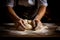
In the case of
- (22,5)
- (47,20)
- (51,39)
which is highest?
(22,5)

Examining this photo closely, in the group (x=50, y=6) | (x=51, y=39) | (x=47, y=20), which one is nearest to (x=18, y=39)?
(x=51, y=39)

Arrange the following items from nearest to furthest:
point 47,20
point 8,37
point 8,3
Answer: point 8,37
point 8,3
point 47,20

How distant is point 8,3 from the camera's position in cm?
118

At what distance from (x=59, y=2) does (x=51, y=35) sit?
0.77m

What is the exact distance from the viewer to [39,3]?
1261 mm

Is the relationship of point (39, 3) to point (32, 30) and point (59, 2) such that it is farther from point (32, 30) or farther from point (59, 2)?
point (59, 2)

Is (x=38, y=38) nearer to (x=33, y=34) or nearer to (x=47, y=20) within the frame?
(x=33, y=34)

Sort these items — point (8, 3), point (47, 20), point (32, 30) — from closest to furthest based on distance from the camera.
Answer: point (32, 30) → point (8, 3) → point (47, 20)

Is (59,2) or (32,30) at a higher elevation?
(59,2)

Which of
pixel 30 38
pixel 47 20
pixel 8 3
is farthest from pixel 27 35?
pixel 47 20

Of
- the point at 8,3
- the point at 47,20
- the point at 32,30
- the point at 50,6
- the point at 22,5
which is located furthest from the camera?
the point at 50,6

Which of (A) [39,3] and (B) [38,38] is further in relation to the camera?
(A) [39,3]

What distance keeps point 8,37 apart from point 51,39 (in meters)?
0.23

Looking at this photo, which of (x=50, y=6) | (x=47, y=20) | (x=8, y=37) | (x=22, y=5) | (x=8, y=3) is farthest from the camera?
(x=50, y=6)
